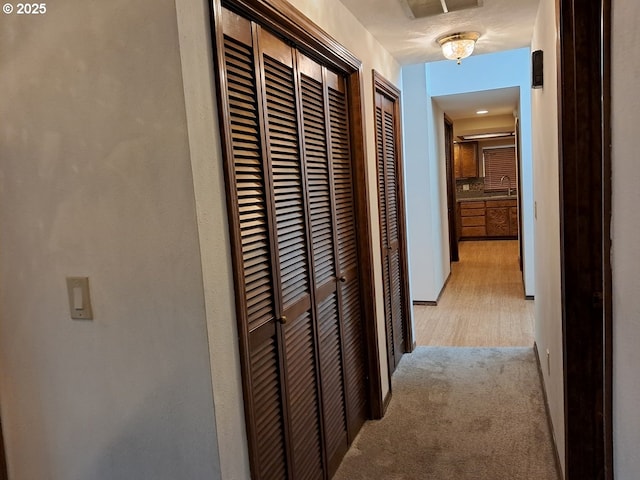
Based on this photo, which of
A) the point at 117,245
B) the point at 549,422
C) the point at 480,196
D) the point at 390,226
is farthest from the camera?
the point at 480,196

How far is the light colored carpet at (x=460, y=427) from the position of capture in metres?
2.30

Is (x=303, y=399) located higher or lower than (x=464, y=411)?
higher

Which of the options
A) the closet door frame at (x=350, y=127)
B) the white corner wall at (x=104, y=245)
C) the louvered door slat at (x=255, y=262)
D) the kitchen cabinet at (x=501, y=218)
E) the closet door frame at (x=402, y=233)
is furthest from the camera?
the kitchen cabinet at (x=501, y=218)

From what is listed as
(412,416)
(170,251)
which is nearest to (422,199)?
(412,416)

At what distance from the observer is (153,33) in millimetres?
1164

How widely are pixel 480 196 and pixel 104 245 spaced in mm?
10524

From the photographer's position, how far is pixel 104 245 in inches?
49.0

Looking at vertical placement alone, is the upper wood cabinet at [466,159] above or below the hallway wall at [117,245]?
above

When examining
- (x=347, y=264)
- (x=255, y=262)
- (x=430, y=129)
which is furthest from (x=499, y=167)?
(x=255, y=262)

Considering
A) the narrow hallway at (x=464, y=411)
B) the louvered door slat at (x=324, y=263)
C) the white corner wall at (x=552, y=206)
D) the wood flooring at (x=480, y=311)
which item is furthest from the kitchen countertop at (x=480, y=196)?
the louvered door slat at (x=324, y=263)

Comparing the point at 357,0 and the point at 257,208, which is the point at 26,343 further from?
the point at 357,0

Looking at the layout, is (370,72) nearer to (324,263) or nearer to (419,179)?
(324,263)

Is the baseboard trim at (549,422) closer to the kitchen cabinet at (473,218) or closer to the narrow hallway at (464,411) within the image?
the narrow hallway at (464,411)

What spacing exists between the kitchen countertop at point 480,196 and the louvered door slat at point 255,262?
Answer: 905 cm
